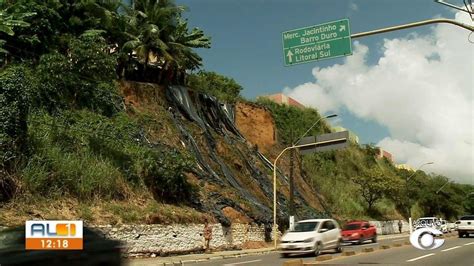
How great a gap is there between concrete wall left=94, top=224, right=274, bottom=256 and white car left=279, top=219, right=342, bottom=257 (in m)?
6.13

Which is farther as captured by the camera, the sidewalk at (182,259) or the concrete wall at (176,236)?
the concrete wall at (176,236)

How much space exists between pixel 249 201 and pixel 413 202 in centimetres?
5711

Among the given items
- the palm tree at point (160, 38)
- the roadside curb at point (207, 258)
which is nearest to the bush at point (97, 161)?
the roadside curb at point (207, 258)

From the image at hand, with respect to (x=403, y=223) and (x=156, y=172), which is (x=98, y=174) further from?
(x=403, y=223)

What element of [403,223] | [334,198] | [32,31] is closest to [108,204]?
[32,31]

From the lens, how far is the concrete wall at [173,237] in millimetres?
24297

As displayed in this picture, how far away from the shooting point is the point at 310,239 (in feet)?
74.7

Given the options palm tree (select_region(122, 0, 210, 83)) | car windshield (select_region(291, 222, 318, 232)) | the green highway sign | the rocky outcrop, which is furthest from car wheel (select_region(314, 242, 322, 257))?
the rocky outcrop

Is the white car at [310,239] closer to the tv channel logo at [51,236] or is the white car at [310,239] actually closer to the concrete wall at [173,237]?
the concrete wall at [173,237]

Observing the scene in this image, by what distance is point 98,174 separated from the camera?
26250mm

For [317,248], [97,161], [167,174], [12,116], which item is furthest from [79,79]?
[317,248]

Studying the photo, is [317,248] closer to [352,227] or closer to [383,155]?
[352,227]

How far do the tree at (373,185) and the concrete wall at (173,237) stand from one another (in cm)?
3258

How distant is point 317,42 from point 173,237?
1546 cm
